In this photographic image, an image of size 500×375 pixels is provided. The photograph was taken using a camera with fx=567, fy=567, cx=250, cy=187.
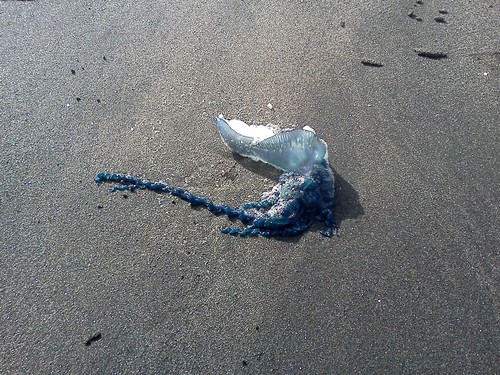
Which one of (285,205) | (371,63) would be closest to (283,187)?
(285,205)

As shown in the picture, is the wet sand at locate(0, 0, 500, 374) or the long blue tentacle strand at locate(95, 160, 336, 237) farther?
the long blue tentacle strand at locate(95, 160, 336, 237)

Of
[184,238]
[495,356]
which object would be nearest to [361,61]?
[184,238]

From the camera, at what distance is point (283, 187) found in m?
2.55

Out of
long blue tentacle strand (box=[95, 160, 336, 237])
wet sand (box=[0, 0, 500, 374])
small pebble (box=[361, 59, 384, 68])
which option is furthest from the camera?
small pebble (box=[361, 59, 384, 68])

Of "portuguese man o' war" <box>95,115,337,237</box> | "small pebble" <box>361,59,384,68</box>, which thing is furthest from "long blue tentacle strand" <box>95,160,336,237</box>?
"small pebble" <box>361,59,384,68</box>

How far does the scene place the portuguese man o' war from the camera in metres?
2.46

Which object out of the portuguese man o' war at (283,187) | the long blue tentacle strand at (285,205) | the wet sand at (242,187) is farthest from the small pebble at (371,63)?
the long blue tentacle strand at (285,205)

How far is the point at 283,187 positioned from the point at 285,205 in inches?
4.2

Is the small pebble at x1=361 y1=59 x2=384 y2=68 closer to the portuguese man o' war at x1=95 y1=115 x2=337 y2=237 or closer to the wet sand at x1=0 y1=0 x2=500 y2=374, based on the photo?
the wet sand at x1=0 y1=0 x2=500 y2=374

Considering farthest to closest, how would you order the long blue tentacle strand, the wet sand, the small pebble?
the small pebble < the long blue tentacle strand < the wet sand

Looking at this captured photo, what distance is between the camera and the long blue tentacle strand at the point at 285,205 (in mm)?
2447

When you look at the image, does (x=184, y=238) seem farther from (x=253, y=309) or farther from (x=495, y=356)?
(x=495, y=356)

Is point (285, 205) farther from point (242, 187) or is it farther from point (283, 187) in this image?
point (242, 187)

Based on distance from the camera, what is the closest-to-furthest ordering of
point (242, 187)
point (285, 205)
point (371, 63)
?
1. point (285, 205)
2. point (242, 187)
3. point (371, 63)
